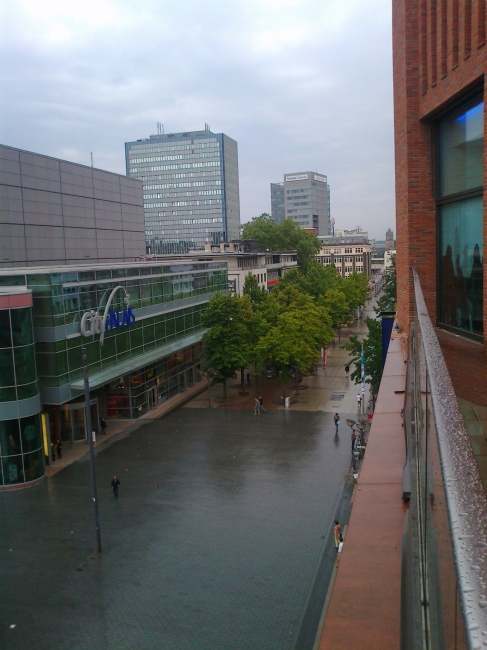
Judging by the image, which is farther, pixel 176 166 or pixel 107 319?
pixel 176 166

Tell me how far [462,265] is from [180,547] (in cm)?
1405

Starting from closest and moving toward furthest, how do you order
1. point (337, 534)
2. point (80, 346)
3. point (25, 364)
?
point (337, 534) → point (25, 364) → point (80, 346)

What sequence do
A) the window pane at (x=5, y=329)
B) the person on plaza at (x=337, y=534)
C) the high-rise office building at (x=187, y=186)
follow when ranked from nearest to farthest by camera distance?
the person on plaza at (x=337, y=534)
the window pane at (x=5, y=329)
the high-rise office building at (x=187, y=186)

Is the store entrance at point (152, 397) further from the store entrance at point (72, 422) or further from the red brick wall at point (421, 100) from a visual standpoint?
the red brick wall at point (421, 100)

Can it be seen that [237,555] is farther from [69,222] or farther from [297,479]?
[69,222]

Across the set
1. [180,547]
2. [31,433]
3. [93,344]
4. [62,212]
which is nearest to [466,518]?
[180,547]

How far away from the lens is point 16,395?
25141 millimetres

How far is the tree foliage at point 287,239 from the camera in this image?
102062 millimetres

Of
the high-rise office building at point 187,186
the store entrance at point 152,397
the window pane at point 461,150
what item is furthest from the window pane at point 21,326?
the high-rise office building at point 187,186

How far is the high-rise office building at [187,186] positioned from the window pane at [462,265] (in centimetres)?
13304

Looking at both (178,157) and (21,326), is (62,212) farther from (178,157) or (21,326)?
(178,157)

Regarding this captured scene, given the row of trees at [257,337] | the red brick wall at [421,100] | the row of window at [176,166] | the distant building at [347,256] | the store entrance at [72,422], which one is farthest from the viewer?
the row of window at [176,166]

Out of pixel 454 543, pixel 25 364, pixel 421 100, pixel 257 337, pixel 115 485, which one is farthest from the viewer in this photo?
pixel 257 337

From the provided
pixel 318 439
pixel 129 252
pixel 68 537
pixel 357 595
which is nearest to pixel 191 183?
pixel 129 252
